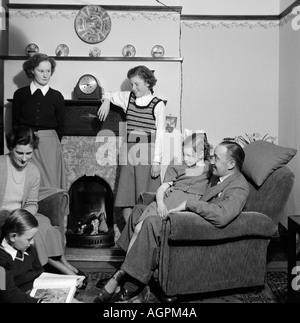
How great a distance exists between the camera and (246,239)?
9.16 feet

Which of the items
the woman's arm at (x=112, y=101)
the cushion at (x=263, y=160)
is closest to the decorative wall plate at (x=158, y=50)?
the woman's arm at (x=112, y=101)

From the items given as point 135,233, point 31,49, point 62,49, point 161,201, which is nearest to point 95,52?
point 62,49

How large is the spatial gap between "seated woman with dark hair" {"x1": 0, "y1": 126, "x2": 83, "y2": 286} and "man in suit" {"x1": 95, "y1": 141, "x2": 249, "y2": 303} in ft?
1.48

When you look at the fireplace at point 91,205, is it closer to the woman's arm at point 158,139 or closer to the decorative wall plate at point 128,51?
the woman's arm at point 158,139

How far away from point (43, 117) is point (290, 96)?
2223 mm

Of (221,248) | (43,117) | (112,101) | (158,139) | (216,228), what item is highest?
(112,101)

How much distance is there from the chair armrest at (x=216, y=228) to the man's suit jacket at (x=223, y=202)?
0.04 meters

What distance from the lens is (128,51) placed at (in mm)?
4383

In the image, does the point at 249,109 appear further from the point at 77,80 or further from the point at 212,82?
the point at 77,80

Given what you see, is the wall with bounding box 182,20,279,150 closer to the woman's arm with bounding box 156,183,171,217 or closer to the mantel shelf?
the mantel shelf

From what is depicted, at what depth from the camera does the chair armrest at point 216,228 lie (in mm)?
2586

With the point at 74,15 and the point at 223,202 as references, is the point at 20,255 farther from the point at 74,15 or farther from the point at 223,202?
the point at 74,15
